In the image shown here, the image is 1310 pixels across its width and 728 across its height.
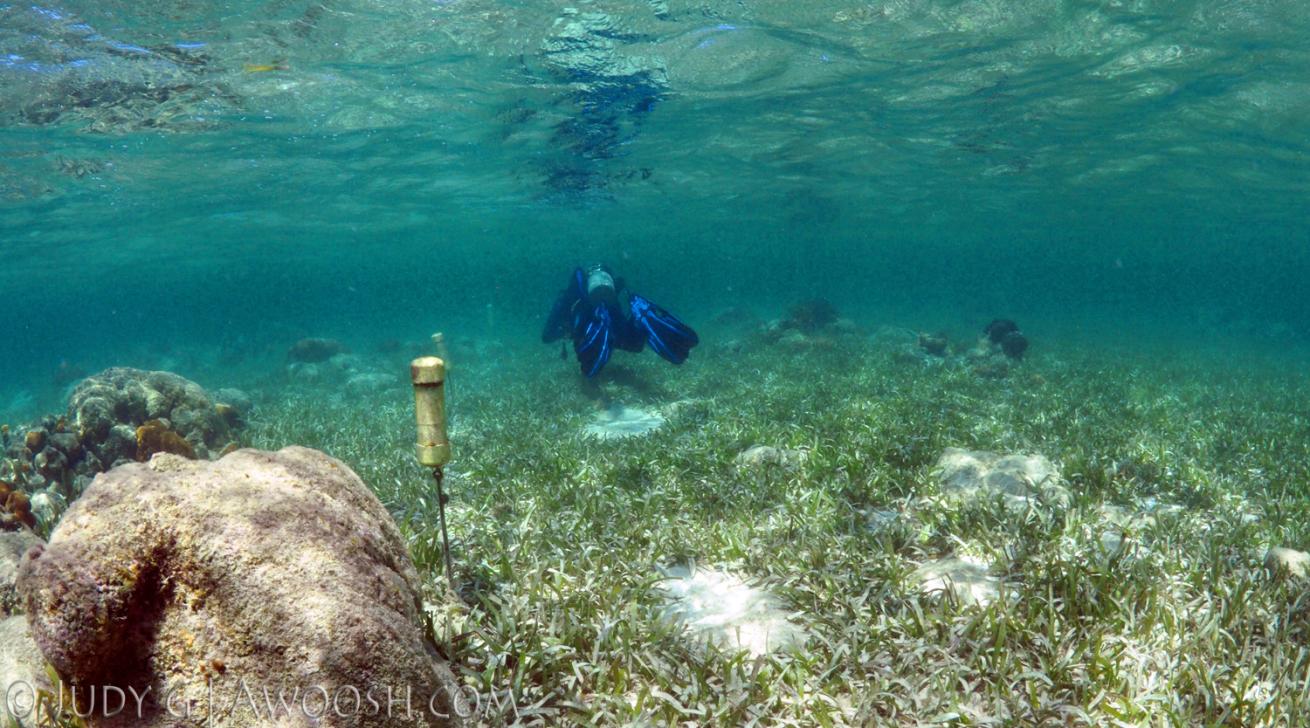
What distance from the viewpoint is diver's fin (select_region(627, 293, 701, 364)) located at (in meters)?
11.5

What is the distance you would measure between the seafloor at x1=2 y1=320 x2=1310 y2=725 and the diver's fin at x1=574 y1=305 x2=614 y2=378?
1.79m

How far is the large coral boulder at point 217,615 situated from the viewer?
7.91 feet

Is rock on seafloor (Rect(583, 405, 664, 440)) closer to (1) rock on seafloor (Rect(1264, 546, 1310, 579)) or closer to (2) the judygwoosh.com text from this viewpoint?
(1) rock on seafloor (Rect(1264, 546, 1310, 579))

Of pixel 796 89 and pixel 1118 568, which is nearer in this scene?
pixel 1118 568

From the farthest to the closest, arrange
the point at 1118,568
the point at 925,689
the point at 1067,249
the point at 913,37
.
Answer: the point at 1067,249, the point at 913,37, the point at 1118,568, the point at 925,689

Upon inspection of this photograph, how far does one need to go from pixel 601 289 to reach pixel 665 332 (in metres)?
2.31

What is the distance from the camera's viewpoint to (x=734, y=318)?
3434 cm

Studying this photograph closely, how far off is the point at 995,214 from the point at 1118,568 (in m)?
50.2

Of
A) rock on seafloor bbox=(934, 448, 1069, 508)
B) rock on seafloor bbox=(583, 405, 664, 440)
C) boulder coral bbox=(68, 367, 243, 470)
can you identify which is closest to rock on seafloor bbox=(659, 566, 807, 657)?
rock on seafloor bbox=(934, 448, 1069, 508)

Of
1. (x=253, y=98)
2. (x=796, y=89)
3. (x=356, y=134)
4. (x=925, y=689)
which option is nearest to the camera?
(x=925, y=689)

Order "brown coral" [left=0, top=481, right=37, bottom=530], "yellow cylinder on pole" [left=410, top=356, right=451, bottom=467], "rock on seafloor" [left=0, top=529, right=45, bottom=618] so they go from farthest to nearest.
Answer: "brown coral" [left=0, top=481, right=37, bottom=530] → "rock on seafloor" [left=0, top=529, right=45, bottom=618] → "yellow cylinder on pole" [left=410, top=356, right=451, bottom=467]

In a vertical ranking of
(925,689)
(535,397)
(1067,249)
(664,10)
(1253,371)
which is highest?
(664,10)

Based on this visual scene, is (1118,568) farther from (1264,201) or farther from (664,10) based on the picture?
(1264,201)

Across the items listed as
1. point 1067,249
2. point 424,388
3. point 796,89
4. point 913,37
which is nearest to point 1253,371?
point 913,37
